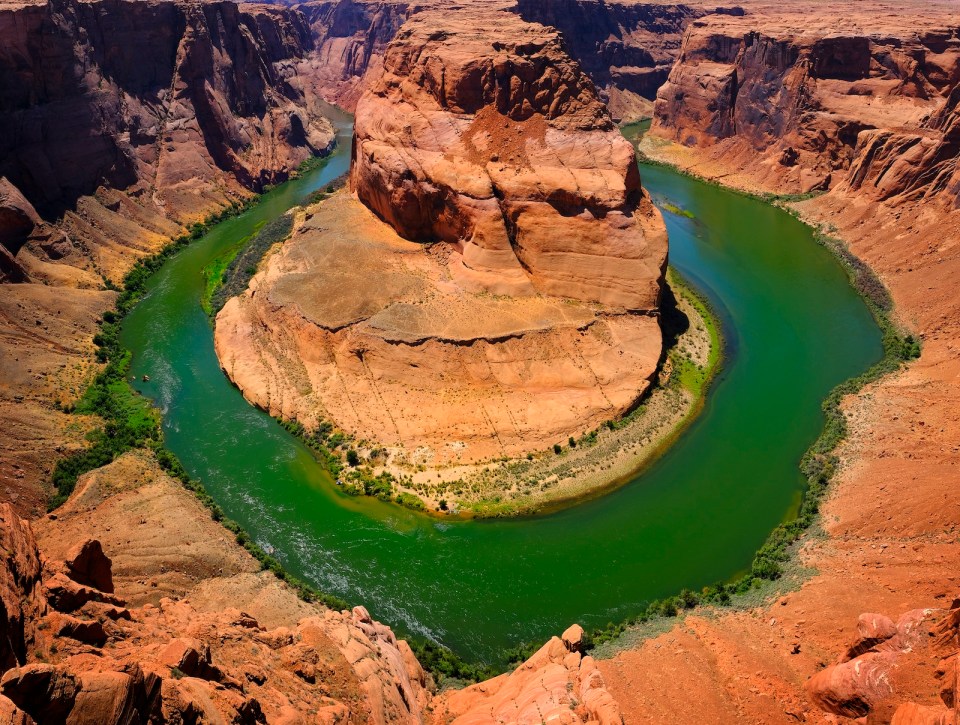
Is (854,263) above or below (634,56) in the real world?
below

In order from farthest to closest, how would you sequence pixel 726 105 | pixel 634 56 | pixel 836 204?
pixel 634 56
pixel 726 105
pixel 836 204

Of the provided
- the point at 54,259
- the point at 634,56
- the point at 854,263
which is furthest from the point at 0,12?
the point at 634,56

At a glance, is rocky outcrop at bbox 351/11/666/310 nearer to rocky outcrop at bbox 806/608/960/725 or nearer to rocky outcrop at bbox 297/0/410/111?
rocky outcrop at bbox 806/608/960/725

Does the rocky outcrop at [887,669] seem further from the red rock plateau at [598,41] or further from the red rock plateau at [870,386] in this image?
the red rock plateau at [598,41]

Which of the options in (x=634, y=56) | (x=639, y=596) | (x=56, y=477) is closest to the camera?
(x=639, y=596)

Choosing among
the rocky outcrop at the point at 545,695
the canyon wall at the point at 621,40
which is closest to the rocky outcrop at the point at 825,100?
the canyon wall at the point at 621,40

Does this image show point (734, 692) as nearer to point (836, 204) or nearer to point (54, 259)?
point (54, 259)

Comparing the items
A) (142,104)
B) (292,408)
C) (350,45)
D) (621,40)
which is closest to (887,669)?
(292,408)
